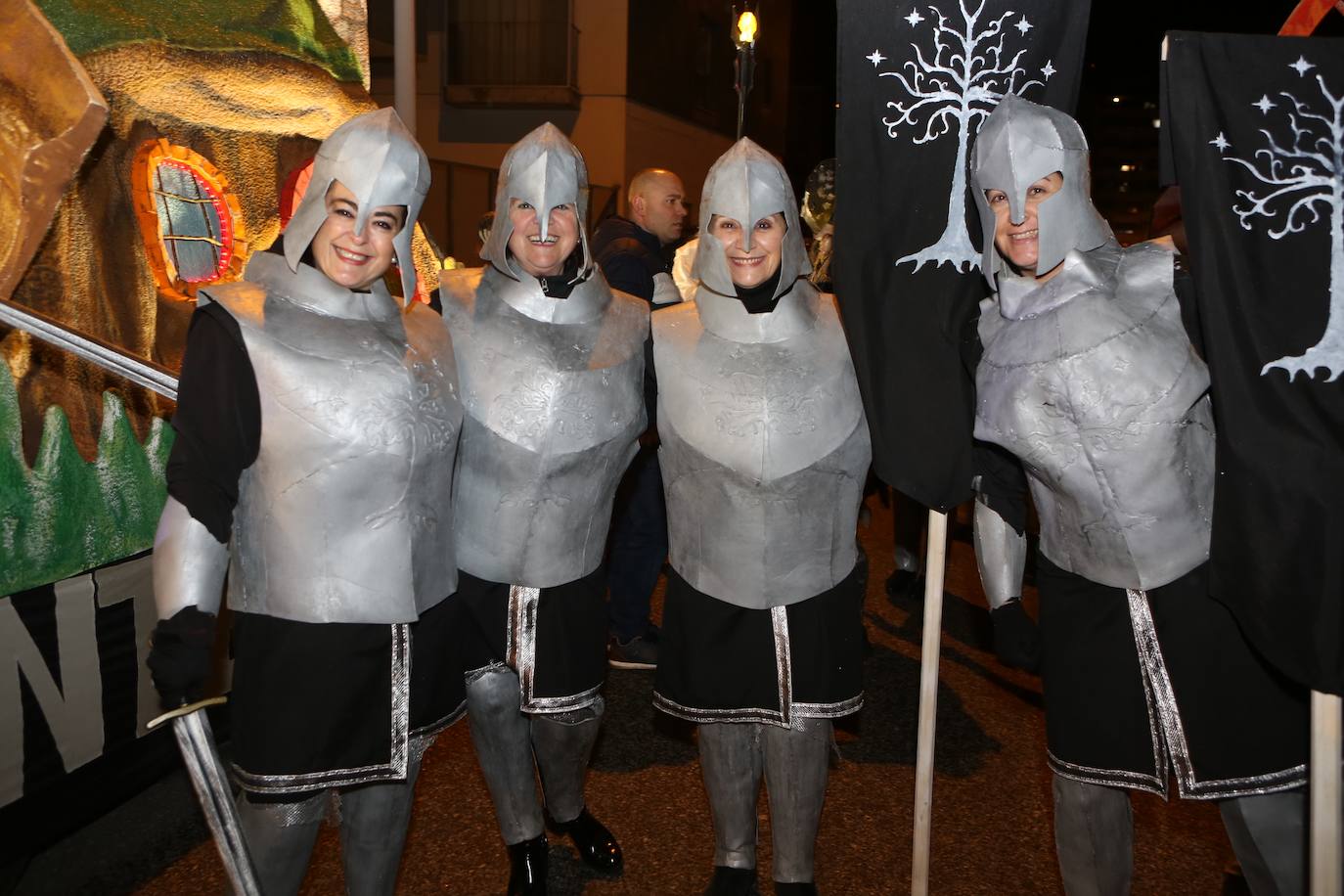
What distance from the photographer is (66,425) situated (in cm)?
307

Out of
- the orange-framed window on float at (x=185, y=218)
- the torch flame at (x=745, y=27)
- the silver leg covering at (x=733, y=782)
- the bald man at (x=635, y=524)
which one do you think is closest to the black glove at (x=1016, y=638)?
the silver leg covering at (x=733, y=782)

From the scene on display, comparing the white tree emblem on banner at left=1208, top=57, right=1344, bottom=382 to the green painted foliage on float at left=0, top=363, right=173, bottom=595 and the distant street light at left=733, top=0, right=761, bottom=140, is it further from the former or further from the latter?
the green painted foliage on float at left=0, top=363, right=173, bottom=595

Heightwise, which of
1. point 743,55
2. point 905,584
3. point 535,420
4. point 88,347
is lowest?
point 905,584

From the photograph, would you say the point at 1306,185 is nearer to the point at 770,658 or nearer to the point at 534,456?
the point at 770,658

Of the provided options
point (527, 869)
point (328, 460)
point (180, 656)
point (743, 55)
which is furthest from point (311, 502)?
point (743, 55)

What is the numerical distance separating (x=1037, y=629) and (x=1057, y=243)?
0.88 metres

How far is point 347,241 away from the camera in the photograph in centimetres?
226

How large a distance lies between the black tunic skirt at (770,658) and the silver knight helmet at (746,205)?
0.78 meters

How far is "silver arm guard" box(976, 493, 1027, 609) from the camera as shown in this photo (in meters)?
2.60

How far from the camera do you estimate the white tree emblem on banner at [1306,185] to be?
2.00 metres

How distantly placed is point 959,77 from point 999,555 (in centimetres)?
109

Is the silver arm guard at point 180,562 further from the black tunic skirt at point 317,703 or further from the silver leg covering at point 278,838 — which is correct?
the silver leg covering at point 278,838

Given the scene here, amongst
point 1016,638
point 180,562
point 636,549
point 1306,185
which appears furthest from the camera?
point 636,549

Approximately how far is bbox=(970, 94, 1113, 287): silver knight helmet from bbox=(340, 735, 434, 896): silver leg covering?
1730mm
